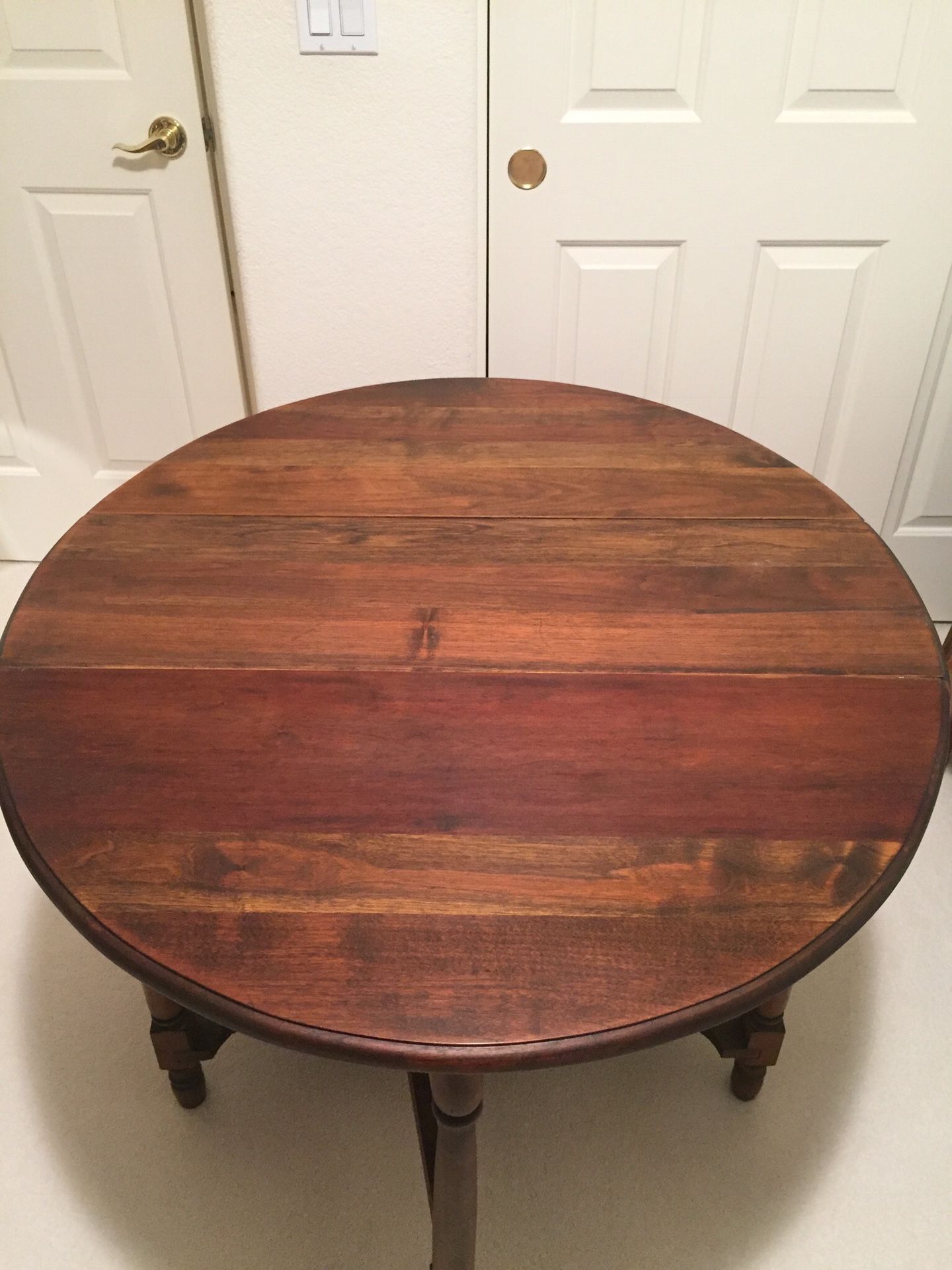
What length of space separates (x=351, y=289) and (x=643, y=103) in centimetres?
62

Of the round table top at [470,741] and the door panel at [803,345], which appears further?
the door panel at [803,345]

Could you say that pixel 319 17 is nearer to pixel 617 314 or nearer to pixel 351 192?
pixel 351 192

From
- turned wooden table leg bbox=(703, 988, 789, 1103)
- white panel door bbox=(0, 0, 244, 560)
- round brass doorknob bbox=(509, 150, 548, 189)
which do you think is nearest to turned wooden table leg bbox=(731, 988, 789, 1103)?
turned wooden table leg bbox=(703, 988, 789, 1103)

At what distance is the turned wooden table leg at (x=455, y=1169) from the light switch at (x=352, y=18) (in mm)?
1590

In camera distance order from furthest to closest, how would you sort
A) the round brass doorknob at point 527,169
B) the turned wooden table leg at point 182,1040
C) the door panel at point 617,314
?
the door panel at point 617,314 < the round brass doorknob at point 527,169 < the turned wooden table leg at point 182,1040

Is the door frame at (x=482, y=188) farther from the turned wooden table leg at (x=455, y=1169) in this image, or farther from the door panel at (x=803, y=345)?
the turned wooden table leg at (x=455, y=1169)

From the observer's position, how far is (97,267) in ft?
6.66

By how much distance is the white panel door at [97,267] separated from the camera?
1797 millimetres

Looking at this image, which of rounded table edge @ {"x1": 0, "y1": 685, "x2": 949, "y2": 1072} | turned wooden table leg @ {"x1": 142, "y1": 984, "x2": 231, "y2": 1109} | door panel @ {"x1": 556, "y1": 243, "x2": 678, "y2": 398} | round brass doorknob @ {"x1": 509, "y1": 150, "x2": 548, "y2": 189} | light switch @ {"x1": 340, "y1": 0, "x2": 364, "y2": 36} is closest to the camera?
rounded table edge @ {"x1": 0, "y1": 685, "x2": 949, "y2": 1072}

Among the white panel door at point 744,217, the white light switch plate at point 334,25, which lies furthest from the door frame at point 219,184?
the white panel door at point 744,217

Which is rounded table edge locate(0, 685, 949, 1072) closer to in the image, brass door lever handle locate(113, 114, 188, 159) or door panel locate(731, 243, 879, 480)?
door panel locate(731, 243, 879, 480)

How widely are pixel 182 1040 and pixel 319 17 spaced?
1591 millimetres

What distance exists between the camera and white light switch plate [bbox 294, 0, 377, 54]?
154 centimetres

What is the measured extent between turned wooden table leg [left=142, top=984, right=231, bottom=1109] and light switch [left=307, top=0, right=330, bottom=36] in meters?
1.51
